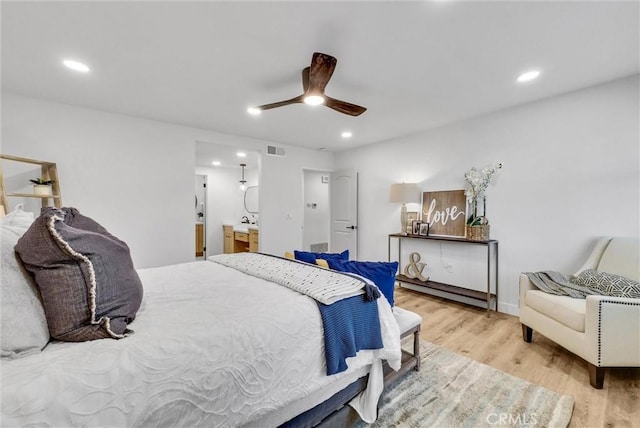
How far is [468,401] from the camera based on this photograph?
1774 millimetres

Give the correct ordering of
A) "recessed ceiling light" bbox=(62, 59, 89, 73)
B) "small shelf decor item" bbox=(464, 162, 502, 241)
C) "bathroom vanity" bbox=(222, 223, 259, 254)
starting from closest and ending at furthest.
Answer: "recessed ceiling light" bbox=(62, 59, 89, 73) < "small shelf decor item" bbox=(464, 162, 502, 241) < "bathroom vanity" bbox=(222, 223, 259, 254)

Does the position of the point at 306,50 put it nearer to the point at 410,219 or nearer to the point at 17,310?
the point at 17,310

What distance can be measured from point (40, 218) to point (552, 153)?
162 inches

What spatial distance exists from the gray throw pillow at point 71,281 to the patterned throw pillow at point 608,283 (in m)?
3.16

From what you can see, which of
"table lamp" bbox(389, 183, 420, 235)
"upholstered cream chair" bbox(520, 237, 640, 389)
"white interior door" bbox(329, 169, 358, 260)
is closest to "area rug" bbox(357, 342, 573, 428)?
"upholstered cream chair" bbox(520, 237, 640, 389)

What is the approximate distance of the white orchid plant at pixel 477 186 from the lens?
3.38 m

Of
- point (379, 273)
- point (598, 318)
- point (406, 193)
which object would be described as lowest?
point (598, 318)

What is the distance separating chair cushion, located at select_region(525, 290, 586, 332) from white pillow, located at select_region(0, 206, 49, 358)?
10.1 ft

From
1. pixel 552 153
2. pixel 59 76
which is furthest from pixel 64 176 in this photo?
pixel 552 153

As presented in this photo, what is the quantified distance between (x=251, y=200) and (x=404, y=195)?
403cm

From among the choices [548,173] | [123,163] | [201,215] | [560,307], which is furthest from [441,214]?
[201,215]

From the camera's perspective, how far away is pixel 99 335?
37.3 inches

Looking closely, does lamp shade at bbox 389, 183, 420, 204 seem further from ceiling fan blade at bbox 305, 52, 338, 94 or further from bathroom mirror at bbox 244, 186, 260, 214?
bathroom mirror at bbox 244, 186, 260, 214

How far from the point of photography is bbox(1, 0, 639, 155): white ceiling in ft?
5.36
